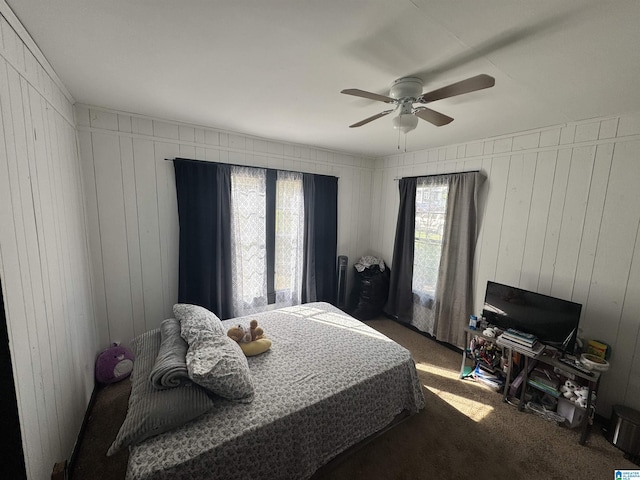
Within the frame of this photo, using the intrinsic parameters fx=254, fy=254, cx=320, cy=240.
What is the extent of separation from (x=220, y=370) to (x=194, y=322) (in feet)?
1.87

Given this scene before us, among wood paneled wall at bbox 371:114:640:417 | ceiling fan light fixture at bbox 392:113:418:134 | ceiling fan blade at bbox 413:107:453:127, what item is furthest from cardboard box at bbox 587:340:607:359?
ceiling fan light fixture at bbox 392:113:418:134

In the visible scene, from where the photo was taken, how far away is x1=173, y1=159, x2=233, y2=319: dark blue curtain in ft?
9.05

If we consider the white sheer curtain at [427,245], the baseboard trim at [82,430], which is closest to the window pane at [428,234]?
the white sheer curtain at [427,245]

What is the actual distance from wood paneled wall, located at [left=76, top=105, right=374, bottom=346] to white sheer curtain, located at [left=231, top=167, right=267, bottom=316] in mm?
267

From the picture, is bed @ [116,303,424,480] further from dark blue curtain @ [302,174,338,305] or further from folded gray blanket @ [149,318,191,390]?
dark blue curtain @ [302,174,338,305]

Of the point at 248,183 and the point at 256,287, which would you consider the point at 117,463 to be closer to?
the point at 256,287

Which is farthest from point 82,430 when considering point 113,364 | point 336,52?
point 336,52

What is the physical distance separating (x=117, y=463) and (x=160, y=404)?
2.79ft

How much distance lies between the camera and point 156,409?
51.4 inches

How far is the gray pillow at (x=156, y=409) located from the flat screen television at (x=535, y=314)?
2.66 metres

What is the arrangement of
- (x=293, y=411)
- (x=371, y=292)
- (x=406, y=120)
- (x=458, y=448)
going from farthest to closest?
(x=371, y=292) → (x=458, y=448) → (x=406, y=120) → (x=293, y=411)

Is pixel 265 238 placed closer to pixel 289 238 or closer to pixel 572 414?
pixel 289 238

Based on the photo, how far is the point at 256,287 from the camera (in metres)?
3.34

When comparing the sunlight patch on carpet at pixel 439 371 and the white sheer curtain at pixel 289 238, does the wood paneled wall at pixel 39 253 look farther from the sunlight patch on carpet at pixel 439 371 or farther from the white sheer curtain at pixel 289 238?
the sunlight patch on carpet at pixel 439 371
